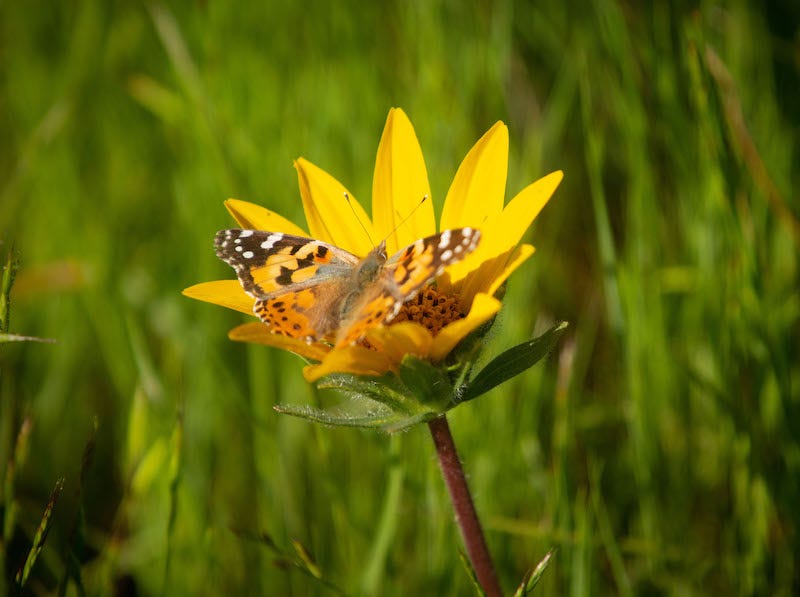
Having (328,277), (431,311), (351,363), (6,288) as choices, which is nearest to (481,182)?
(431,311)

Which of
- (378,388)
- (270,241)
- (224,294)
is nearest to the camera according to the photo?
(378,388)

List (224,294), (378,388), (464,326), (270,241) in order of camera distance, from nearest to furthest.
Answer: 1. (464,326)
2. (378,388)
3. (224,294)
4. (270,241)

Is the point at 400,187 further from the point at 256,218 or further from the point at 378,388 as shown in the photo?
the point at 378,388

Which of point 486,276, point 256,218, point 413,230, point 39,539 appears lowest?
point 39,539

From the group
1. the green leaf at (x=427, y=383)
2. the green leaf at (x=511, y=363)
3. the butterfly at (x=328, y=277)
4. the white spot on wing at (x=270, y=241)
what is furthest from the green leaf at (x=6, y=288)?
the green leaf at (x=511, y=363)

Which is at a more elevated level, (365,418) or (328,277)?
(328,277)

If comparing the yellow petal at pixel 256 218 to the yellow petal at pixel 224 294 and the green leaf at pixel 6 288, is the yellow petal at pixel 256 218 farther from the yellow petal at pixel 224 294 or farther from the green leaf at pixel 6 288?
the green leaf at pixel 6 288

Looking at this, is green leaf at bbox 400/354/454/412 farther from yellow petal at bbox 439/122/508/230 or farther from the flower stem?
yellow petal at bbox 439/122/508/230

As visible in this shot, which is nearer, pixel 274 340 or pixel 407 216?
pixel 274 340
